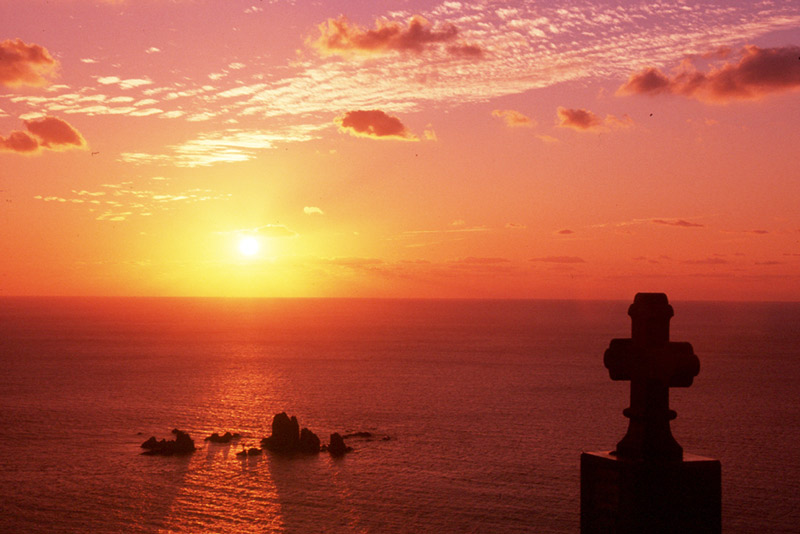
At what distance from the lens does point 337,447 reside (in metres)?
73.2

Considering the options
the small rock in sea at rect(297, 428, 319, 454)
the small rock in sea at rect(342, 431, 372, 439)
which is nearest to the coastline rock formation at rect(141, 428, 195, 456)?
the small rock in sea at rect(297, 428, 319, 454)

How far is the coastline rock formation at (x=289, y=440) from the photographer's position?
244 ft

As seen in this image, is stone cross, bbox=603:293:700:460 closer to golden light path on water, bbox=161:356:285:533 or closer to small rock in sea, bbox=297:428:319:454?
golden light path on water, bbox=161:356:285:533

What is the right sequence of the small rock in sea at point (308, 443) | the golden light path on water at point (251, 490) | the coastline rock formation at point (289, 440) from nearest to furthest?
1. the golden light path on water at point (251, 490)
2. the small rock in sea at point (308, 443)
3. the coastline rock formation at point (289, 440)

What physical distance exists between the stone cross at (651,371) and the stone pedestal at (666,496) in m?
0.10

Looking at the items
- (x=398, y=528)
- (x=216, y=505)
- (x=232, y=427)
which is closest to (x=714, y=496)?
(x=398, y=528)

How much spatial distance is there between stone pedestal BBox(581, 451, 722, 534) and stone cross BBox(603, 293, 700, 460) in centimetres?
10

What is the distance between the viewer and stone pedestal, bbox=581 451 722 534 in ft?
15.3

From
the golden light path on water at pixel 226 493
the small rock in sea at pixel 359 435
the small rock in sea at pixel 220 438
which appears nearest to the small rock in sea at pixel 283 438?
the golden light path on water at pixel 226 493

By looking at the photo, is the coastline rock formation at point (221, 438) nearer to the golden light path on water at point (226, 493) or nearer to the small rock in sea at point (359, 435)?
the golden light path on water at point (226, 493)

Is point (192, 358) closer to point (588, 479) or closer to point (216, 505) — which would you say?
point (216, 505)

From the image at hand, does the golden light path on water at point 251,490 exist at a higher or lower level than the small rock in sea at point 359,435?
lower

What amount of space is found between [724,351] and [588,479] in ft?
686

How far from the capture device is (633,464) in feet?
15.5
